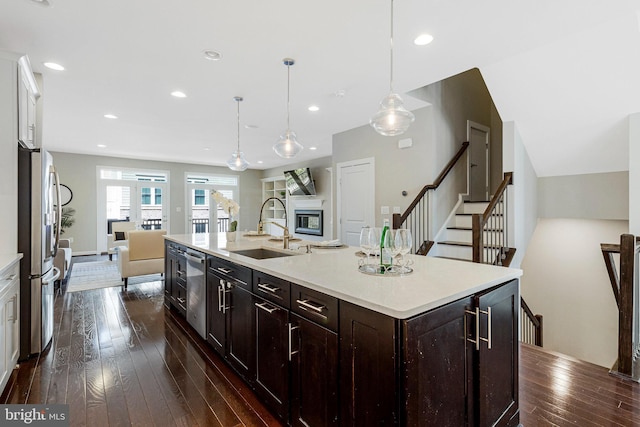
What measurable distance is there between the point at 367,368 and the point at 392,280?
0.45 m

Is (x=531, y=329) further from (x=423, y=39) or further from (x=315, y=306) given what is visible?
(x=315, y=306)

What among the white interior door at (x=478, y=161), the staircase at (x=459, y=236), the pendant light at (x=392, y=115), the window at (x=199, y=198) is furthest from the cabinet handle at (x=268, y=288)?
the window at (x=199, y=198)

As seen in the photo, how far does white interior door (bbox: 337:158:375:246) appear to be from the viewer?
5230 millimetres

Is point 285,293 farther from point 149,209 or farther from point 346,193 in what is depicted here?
point 149,209

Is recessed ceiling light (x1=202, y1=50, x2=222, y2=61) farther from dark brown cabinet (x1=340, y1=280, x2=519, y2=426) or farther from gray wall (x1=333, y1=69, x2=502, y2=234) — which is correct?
dark brown cabinet (x1=340, y1=280, x2=519, y2=426)

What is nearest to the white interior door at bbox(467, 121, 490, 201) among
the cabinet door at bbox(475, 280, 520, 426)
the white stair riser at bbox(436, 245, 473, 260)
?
the white stair riser at bbox(436, 245, 473, 260)

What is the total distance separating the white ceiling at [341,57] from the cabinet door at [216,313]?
1990 millimetres

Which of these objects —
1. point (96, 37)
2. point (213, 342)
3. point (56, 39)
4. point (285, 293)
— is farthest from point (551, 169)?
point (56, 39)

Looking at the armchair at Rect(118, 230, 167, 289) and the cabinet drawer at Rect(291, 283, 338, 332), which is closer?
the cabinet drawer at Rect(291, 283, 338, 332)

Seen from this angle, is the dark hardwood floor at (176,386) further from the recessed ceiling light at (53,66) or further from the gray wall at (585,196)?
the recessed ceiling light at (53,66)

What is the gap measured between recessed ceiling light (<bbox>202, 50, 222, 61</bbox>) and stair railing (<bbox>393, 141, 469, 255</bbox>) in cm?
274

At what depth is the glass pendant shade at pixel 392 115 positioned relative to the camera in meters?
2.30

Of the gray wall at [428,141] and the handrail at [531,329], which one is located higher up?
the gray wall at [428,141]

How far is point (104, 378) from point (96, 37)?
264 centimetres
